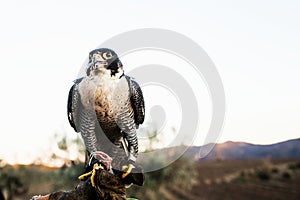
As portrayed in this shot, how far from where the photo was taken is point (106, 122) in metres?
4.57

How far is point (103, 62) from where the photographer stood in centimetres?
429

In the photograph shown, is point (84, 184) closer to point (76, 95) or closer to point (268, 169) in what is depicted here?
point (76, 95)

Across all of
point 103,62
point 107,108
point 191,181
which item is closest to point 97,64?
point 103,62

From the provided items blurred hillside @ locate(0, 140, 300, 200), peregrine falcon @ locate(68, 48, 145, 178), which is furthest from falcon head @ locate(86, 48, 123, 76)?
blurred hillside @ locate(0, 140, 300, 200)

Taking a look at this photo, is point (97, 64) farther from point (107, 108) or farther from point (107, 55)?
point (107, 108)

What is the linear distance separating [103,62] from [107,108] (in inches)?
18.6

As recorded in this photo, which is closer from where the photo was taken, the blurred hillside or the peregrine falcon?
the peregrine falcon

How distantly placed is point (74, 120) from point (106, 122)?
0.42 m

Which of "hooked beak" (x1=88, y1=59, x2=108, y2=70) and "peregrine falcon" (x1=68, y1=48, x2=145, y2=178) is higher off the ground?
"hooked beak" (x1=88, y1=59, x2=108, y2=70)

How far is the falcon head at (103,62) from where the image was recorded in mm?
4262

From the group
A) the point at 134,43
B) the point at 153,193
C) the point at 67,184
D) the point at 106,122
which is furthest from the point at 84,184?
the point at 153,193

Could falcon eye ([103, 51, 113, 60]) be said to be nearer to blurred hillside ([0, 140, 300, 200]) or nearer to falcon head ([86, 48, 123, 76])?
falcon head ([86, 48, 123, 76])

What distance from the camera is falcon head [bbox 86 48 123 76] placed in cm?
426

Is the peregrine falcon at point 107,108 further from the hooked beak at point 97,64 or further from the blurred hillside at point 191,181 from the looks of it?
the blurred hillside at point 191,181
